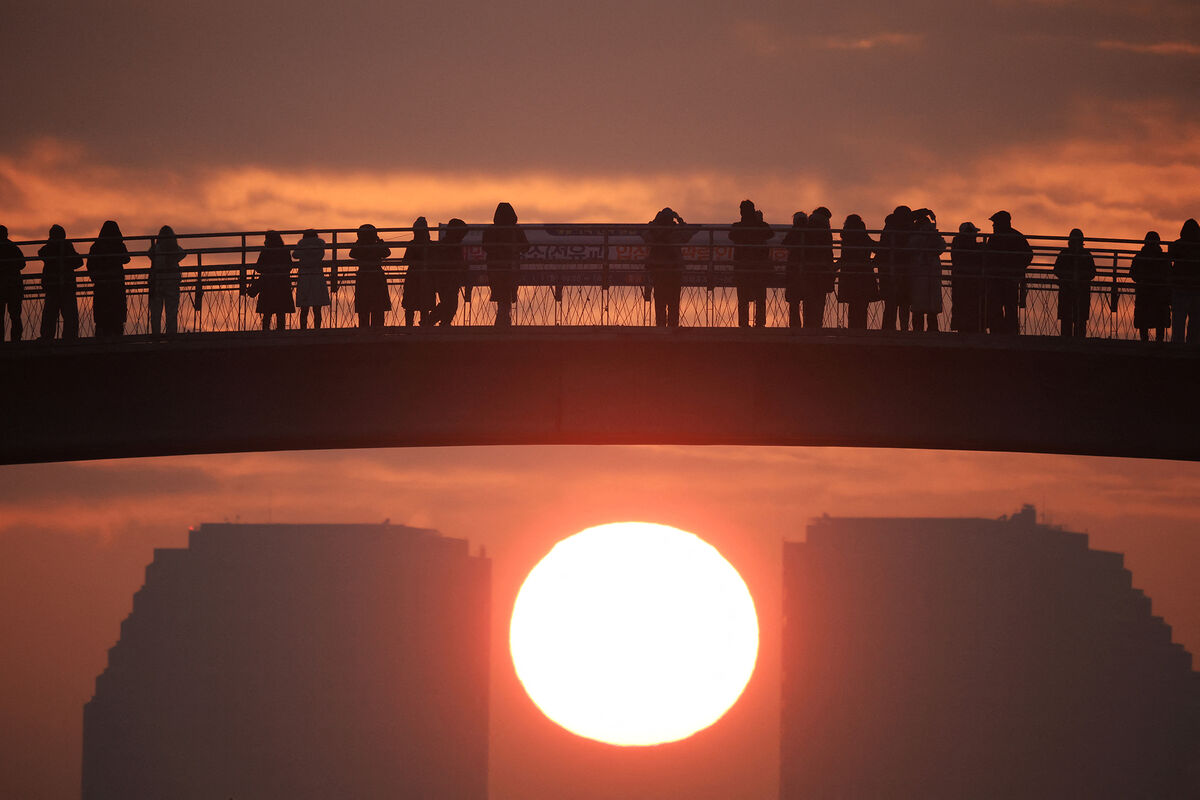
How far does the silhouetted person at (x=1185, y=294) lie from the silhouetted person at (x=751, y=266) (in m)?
6.42

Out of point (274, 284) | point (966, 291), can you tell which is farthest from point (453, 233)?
point (966, 291)

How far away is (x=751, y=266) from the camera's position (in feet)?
101

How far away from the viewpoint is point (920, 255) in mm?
30781

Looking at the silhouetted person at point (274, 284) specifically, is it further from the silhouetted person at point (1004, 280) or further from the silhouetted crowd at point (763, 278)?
the silhouetted person at point (1004, 280)

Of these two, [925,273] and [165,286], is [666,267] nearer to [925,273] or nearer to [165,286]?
[925,273]

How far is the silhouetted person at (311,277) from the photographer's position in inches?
1225

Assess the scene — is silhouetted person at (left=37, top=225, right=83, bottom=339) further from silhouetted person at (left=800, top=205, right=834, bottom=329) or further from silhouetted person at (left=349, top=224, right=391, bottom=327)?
silhouetted person at (left=800, top=205, right=834, bottom=329)

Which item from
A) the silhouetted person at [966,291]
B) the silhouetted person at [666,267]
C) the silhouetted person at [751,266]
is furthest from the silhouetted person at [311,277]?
the silhouetted person at [966,291]

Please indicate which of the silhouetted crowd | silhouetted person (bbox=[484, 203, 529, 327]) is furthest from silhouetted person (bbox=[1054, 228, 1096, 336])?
silhouetted person (bbox=[484, 203, 529, 327])

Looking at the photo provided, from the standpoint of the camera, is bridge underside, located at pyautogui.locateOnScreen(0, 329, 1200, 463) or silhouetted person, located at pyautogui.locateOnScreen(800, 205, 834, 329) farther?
bridge underside, located at pyautogui.locateOnScreen(0, 329, 1200, 463)

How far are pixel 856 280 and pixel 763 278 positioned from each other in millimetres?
1472

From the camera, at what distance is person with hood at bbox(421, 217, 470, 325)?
99.8 feet

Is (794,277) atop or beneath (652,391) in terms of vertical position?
atop

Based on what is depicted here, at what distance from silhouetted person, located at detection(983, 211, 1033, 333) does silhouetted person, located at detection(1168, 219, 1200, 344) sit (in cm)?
239
